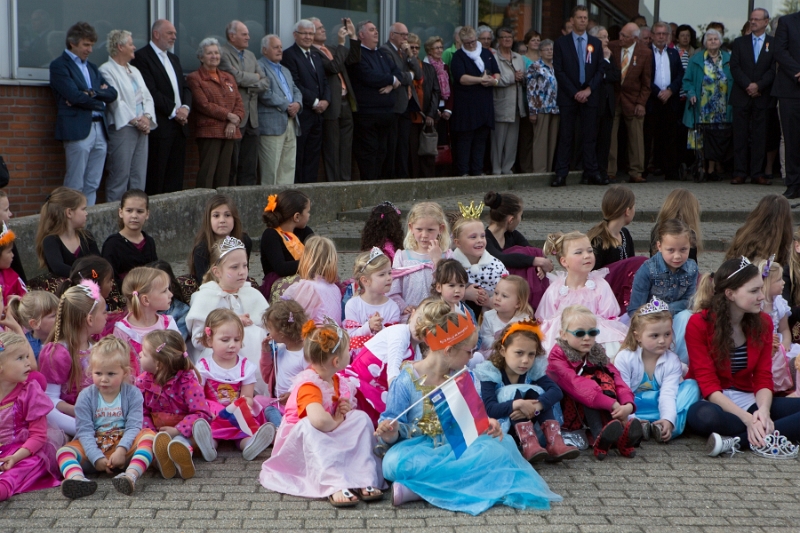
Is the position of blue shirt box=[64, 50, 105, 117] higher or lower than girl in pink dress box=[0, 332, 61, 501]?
higher

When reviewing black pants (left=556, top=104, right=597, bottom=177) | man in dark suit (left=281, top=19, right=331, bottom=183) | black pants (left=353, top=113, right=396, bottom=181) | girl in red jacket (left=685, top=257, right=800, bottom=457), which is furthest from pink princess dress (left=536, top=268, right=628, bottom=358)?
black pants (left=556, top=104, right=597, bottom=177)

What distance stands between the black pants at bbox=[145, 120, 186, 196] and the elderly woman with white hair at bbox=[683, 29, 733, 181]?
761 cm

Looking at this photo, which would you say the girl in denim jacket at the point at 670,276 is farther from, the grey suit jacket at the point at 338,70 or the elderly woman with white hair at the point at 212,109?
the grey suit jacket at the point at 338,70

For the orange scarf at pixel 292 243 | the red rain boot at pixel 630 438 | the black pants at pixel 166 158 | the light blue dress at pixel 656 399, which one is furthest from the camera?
the black pants at pixel 166 158

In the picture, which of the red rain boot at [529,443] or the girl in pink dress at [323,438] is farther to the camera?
the red rain boot at [529,443]

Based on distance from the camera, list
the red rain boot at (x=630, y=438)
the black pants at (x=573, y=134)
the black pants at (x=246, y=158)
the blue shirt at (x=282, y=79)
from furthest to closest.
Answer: the black pants at (x=573, y=134), the blue shirt at (x=282, y=79), the black pants at (x=246, y=158), the red rain boot at (x=630, y=438)

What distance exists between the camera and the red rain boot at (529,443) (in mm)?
4923

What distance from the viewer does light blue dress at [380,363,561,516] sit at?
443cm

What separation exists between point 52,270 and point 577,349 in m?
3.59

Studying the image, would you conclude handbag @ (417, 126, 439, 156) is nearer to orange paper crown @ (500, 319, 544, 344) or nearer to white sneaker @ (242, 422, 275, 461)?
orange paper crown @ (500, 319, 544, 344)

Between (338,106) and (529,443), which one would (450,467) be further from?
(338,106)

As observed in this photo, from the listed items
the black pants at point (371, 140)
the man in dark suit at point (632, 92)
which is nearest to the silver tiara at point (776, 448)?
the black pants at point (371, 140)

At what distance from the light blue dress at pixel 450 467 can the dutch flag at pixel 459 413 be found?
0.04 metres

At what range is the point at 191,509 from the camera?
438 cm
